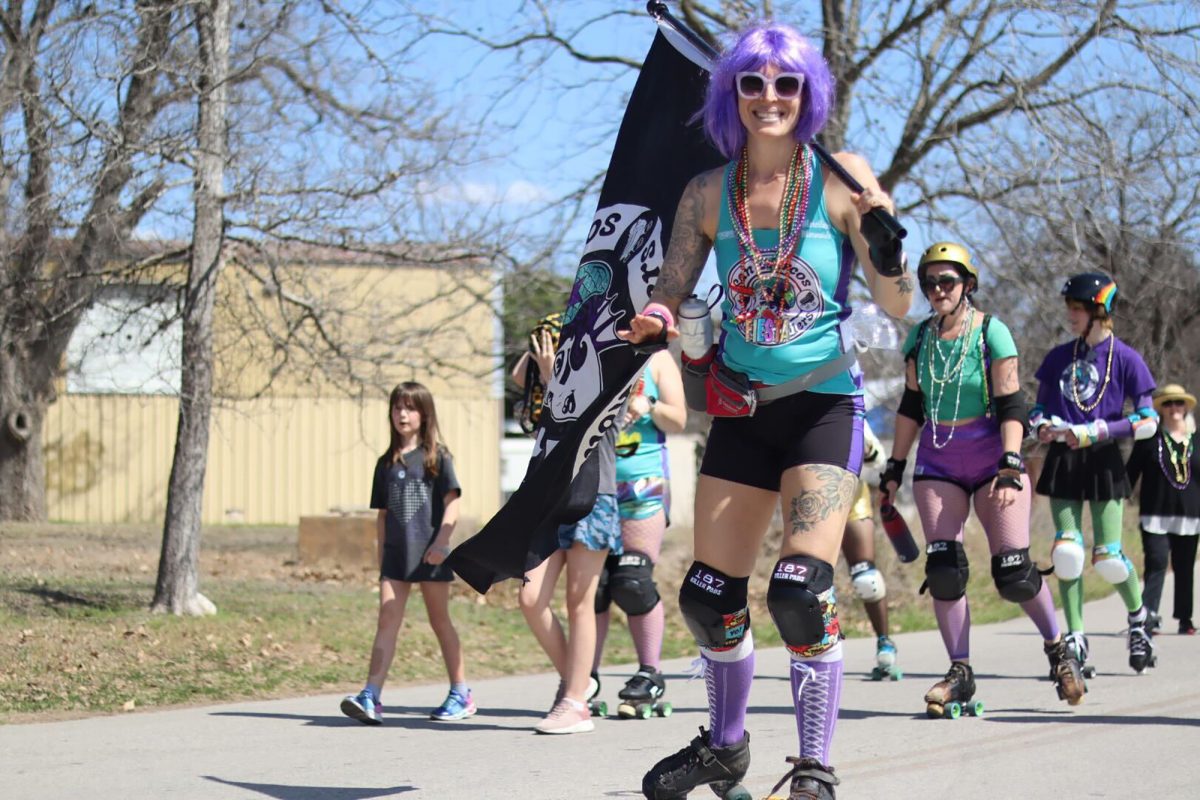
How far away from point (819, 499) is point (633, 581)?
3.01 meters

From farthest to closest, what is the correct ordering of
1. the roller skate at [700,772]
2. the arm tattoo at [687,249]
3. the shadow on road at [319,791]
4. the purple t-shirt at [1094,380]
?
the purple t-shirt at [1094,380], the shadow on road at [319,791], the arm tattoo at [687,249], the roller skate at [700,772]

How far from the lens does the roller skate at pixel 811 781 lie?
4.45 metres

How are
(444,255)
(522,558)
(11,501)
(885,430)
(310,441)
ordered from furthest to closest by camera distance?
1. (310,441)
2. (885,430)
3. (11,501)
4. (444,255)
5. (522,558)

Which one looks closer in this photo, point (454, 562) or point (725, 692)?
point (725, 692)

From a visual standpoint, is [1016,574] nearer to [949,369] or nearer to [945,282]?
[949,369]

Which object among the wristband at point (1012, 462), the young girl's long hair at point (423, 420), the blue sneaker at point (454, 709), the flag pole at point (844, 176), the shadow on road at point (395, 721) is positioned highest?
the flag pole at point (844, 176)

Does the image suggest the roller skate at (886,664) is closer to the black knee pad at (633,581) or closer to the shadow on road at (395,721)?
the black knee pad at (633,581)

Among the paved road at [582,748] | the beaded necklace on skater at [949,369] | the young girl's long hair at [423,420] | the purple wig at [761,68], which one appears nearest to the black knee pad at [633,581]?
the paved road at [582,748]

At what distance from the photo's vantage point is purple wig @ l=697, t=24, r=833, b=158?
4750 millimetres

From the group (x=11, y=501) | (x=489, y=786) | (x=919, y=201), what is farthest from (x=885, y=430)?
(x=489, y=786)

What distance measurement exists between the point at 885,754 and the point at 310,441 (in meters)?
21.3

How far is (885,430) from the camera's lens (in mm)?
23719

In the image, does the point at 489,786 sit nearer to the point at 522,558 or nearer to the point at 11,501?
the point at 522,558

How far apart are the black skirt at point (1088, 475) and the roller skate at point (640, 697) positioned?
8.71 ft
